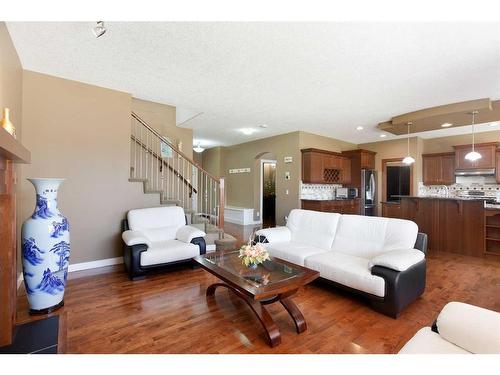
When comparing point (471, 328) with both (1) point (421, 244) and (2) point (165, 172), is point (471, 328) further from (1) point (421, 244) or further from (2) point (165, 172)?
(2) point (165, 172)

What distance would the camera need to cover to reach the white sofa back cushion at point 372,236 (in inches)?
108

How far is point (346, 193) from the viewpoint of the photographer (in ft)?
24.9

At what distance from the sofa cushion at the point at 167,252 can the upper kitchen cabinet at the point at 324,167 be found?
3779 millimetres

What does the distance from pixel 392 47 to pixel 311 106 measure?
2.00m

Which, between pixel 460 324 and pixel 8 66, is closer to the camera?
pixel 460 324

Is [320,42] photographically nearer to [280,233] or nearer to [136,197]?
[280,233]

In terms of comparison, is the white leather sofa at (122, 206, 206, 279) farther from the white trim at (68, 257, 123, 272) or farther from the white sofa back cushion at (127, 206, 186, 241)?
the white trim at (68, 257, 123, 272)

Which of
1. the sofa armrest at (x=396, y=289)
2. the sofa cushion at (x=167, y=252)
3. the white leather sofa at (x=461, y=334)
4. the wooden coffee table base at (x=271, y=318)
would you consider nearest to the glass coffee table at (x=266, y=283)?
the wooden coffee table base at (x=271, y=318)

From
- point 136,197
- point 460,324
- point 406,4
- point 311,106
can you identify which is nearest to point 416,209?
point 311,106

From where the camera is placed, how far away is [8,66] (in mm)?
2428

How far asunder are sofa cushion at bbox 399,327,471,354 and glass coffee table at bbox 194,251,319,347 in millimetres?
858

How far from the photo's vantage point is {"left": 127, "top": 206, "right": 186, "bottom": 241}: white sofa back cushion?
12.0ft

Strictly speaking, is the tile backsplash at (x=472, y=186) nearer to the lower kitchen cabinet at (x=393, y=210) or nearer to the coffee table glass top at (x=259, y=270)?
the lower kitchen cabinet at (x=393, y=210)

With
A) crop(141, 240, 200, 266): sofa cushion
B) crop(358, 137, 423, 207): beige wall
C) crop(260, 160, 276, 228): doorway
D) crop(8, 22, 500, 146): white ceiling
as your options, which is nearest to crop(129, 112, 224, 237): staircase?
crop(8, 22, 500, 146): white ceiling
